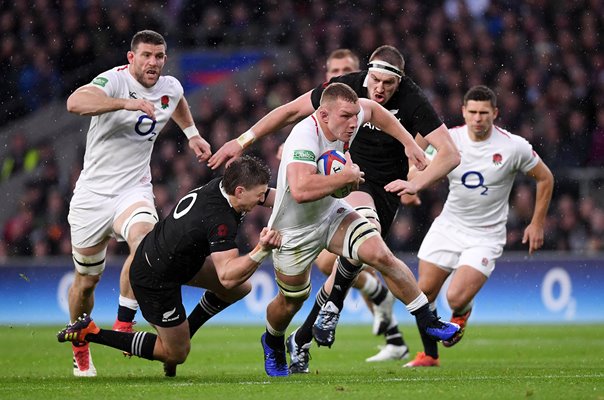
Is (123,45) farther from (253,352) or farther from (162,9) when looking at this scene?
(253,352)

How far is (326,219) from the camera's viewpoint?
841cm

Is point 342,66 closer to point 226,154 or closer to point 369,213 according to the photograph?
point 369,213

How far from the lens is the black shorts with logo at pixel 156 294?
27.5ft

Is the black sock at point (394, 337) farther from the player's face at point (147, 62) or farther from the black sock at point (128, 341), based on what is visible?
the player's face at point (147, 62)

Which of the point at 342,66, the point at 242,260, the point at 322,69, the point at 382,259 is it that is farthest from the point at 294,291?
the point at 322,69

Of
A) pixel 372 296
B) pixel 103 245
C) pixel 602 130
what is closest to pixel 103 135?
pixel 103 245

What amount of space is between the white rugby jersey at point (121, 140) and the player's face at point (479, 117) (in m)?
3.21

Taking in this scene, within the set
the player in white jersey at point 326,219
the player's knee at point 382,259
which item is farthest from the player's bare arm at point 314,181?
the player's knee at point 382,259

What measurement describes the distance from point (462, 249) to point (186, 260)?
3.73 metres

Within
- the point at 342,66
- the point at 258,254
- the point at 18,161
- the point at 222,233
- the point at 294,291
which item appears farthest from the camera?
the point at 18,161

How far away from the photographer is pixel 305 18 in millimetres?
21984

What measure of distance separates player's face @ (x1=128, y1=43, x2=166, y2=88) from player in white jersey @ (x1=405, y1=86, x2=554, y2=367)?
3292mm

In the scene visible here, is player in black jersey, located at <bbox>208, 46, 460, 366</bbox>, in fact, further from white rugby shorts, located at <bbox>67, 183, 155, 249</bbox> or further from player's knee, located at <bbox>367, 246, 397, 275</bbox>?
white rugby shorts, located at <bbox>67, 183, 155, 249</bbox>

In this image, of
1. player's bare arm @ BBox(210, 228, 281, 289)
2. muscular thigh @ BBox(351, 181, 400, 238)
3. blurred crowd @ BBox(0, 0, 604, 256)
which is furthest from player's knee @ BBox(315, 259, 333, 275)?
blurred crowd @ BBox(0, 0, 604, 256)
